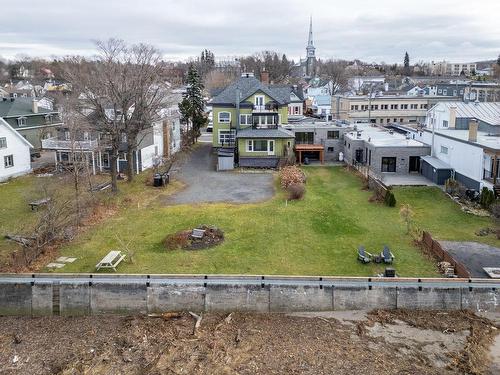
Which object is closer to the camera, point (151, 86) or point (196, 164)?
point (151, 86)

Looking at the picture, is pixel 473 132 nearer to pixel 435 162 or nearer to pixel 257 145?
pixel 435 162

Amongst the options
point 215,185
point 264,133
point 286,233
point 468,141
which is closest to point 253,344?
point 286,233

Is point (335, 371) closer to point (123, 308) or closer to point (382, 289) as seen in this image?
point (382, 289)


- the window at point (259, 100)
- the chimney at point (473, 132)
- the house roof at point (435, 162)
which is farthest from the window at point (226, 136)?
the chimney at point (473, 132)

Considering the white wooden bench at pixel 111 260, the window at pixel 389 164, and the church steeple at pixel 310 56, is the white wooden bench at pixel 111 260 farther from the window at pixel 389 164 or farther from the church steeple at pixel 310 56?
the church steeple at pixel 310 56

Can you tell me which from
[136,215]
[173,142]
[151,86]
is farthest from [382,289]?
[173,142]

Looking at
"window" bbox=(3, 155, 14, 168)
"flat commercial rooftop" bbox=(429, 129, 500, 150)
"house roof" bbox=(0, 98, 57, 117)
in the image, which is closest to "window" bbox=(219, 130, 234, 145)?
"house roof" bbox=(0, 98, 57, 117)

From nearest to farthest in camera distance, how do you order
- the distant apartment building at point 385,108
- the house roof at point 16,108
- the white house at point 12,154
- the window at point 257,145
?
the white house at point 12,154 < the window at point 257,145 < the house roof at point 16,108 < the distant apartment building at point 385,108
